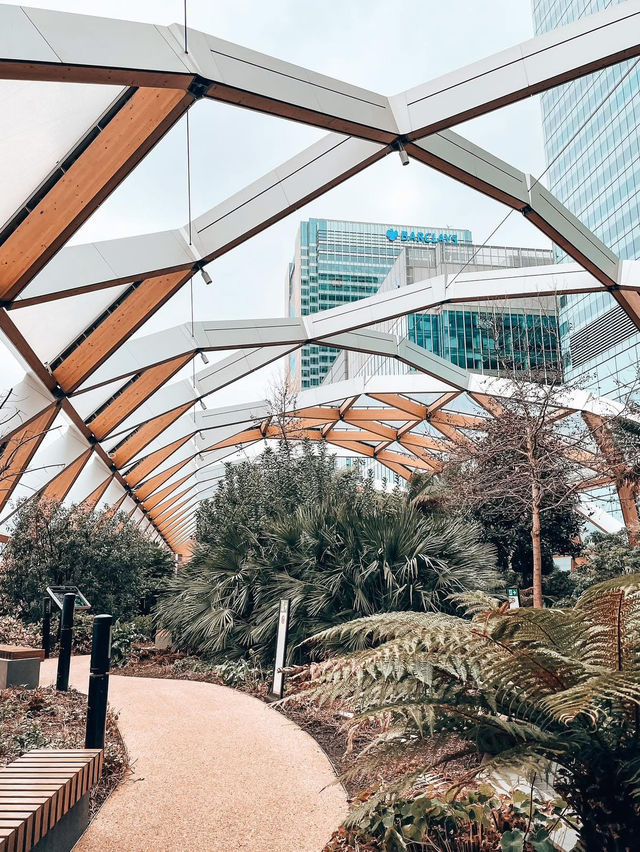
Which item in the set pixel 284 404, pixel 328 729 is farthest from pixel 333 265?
pixel 328 729

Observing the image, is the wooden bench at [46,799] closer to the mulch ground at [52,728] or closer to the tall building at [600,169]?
the mulch ground at [52,728]

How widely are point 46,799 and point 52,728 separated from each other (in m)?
2.98

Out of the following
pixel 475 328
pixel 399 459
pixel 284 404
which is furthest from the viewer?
pixel 475 328

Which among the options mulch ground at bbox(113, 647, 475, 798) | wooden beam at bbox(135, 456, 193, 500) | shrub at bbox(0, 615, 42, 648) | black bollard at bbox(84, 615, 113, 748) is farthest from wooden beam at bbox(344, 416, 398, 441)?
black bollard at bbox(84, 615, 113, 748)

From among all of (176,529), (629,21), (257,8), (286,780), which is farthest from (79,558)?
(176,529)

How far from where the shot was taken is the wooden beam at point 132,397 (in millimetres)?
13914

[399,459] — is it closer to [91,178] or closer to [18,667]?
[91,178]

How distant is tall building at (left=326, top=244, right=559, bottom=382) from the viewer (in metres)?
12.6

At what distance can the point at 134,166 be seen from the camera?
277 inches

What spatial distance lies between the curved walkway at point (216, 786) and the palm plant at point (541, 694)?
0.61 metres

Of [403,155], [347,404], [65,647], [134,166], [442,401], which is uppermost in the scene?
[403,155]

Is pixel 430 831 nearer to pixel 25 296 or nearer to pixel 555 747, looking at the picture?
pixel 555 747

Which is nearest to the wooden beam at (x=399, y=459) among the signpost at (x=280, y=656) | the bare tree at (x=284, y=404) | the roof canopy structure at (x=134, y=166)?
the bare tree at (x=284, y=404)

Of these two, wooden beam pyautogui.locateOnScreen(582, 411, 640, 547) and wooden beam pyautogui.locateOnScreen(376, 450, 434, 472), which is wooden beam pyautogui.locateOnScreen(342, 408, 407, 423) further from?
wooden beam pyautogui.locateOnScreen(582, 411, 640, 547)
